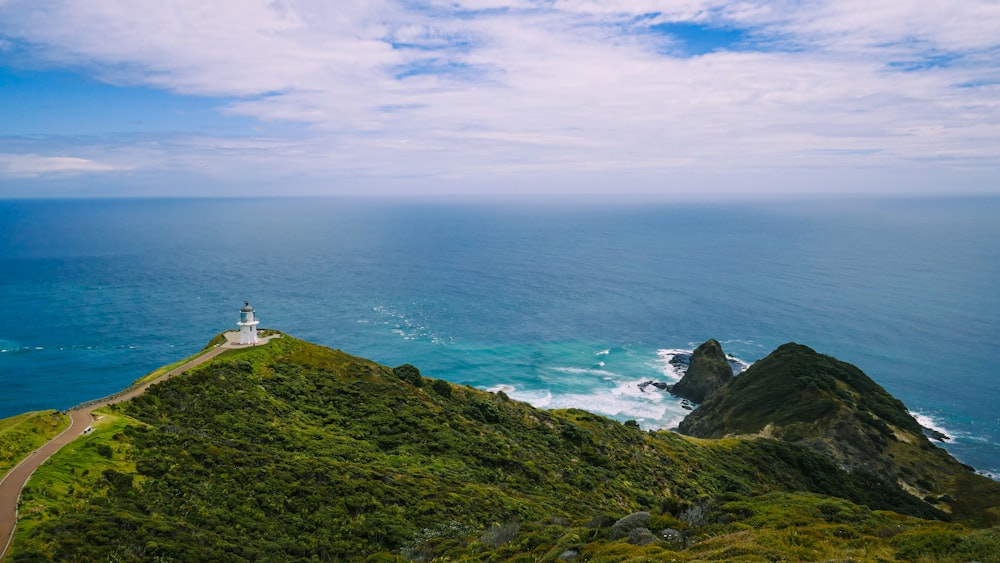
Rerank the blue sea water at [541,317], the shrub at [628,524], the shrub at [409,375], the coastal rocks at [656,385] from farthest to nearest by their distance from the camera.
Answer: the coastal rocks at [656,385], the blue sea water at [541,317], the shrub at [409,375], the shrub at [628,524]

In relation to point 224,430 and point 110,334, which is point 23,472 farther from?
point 110,334

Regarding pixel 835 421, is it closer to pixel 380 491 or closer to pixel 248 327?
pixel 380 491

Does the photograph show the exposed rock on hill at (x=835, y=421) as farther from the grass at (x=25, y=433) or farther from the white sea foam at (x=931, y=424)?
the grass at (x=25, y=433)

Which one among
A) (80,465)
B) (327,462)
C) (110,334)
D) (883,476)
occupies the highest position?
(80,465)

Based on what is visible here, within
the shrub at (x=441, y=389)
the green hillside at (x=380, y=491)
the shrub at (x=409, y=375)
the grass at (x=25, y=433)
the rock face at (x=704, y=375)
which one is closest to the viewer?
the green hillside at (x=380, y=491)

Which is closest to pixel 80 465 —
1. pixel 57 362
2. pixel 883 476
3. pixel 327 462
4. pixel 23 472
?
pixel 23 472

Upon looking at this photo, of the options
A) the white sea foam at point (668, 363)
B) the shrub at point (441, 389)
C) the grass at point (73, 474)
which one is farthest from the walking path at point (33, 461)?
the white sea foam at point (668, 363)
